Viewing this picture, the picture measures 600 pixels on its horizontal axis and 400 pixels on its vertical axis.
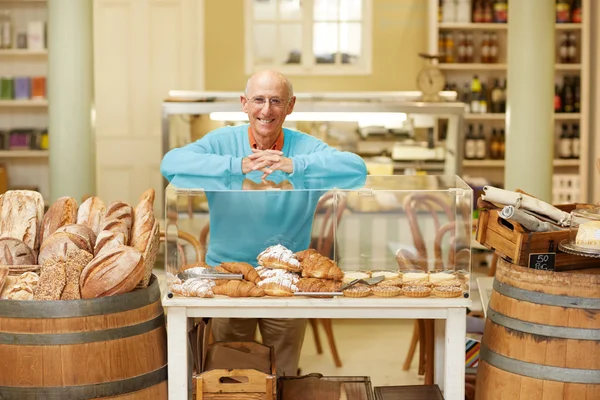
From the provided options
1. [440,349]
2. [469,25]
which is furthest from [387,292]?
[469,25]

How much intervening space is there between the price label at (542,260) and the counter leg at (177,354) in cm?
108

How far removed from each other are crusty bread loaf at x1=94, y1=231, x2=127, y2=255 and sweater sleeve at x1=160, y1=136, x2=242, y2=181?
1.07 feet

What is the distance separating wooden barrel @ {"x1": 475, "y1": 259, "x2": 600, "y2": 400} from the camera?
8.53 feet

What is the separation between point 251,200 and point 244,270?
226mm

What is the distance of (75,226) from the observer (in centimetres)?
284

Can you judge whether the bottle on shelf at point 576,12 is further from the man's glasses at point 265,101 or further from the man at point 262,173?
the man's glasses at point 265,101

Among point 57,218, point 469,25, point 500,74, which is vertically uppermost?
point 469,25

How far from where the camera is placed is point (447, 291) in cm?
263

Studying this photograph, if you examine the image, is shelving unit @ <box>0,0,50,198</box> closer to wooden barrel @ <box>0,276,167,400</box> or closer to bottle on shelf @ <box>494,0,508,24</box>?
bottle on shelf @ <box>494,0,508,24</box>

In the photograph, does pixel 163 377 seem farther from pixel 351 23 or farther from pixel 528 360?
pixel 351 23

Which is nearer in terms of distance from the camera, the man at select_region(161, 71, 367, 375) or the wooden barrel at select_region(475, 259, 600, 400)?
the wooden barrel at select_region(475, 259, 600, 400)

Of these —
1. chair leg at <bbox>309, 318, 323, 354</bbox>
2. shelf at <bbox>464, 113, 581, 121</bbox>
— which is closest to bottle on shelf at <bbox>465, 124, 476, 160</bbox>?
shelf at <bbox>464, 113, 581, 121</bbox>

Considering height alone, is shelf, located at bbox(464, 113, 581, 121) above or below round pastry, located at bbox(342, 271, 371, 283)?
above

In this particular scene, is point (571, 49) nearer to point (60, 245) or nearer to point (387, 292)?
point (387, 292)
